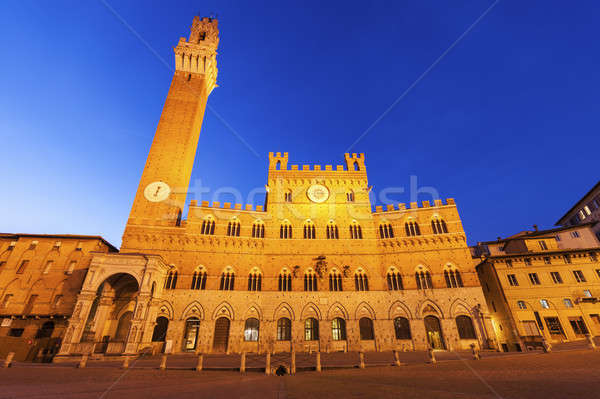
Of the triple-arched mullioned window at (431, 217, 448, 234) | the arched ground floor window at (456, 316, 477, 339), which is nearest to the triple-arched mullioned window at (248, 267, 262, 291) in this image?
the arched ground floor window at (456, 316, 477, 339)

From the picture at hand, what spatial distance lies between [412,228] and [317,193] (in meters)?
10.4

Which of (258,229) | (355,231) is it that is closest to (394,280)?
(355,231)

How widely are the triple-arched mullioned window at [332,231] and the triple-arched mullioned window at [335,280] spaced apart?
336 cm

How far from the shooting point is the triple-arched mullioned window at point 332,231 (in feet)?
84.4

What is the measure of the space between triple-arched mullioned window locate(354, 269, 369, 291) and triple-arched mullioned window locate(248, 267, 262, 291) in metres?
8.94

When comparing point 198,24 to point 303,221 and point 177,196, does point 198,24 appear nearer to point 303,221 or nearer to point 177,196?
point 177,196

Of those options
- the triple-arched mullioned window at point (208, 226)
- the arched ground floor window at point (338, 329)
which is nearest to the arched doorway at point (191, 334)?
the triple-arched mullioned window at point (208, 226)

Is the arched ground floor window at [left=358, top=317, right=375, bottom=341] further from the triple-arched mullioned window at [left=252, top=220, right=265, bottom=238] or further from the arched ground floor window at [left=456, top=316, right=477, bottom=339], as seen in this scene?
the triple-arched mullioned window at [left=252, top=220, right=265, bottom=238]

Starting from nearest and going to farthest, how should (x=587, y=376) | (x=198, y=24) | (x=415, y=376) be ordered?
(x=587, y=376) → (x=415, y=376) → (x=198, y=24)

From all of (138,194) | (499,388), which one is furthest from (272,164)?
(499,388)

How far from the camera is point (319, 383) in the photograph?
10.1m

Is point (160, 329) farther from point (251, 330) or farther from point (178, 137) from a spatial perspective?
point (178, 137)

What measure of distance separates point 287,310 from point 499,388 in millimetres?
16539

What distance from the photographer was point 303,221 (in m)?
26.3
